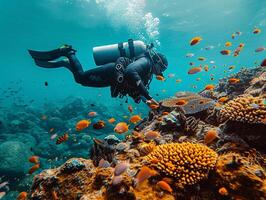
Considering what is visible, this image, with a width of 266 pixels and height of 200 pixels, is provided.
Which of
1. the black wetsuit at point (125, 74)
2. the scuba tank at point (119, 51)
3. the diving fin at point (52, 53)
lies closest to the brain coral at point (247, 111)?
the black wetsuit at point (125, 74)

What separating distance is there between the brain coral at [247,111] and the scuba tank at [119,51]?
4.64 meters

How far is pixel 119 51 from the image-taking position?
8.53 metres

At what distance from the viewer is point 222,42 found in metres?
52.9

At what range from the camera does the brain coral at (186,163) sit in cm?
331

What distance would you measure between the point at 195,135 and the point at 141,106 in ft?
95.2

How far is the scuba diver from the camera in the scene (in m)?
7.10

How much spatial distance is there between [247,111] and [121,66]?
174 inches

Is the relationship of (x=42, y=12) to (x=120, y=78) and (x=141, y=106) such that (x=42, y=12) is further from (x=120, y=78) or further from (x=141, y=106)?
(x=120, y=78)

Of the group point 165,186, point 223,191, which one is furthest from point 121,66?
point 223,191

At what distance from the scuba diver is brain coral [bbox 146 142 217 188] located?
10.3ft

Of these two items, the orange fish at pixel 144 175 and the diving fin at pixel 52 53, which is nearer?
the orange fish at pixel 144 175

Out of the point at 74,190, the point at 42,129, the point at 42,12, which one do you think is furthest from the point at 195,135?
the point at 42,12

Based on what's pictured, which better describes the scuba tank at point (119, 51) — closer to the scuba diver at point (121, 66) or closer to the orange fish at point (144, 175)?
the scuba diver at point (121, 66)

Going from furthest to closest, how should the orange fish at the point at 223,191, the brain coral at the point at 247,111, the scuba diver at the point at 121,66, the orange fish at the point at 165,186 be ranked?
1. the scuba diver at the point at 121,66
2. the brain coral at the point at 247,111
3. the orange fish at the point at 165,186
4. the orange fish at the point at 223,191
